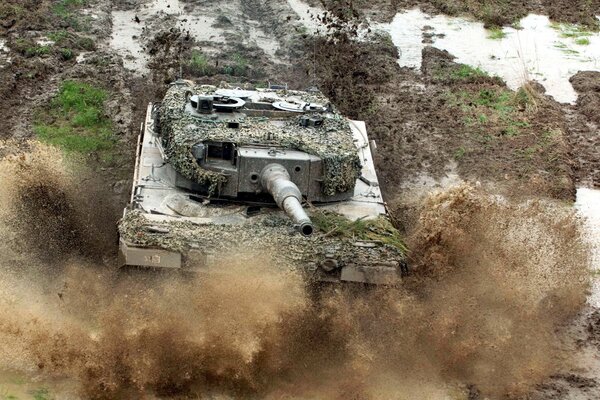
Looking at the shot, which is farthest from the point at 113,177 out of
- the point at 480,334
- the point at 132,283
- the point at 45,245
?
the point at 480,334

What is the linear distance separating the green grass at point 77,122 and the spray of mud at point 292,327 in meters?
4.65

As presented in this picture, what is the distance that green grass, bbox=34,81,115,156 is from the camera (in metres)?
18.1

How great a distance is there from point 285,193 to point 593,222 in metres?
7.69

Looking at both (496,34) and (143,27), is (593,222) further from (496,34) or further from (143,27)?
(143,27)

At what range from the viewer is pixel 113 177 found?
1688 centimetres

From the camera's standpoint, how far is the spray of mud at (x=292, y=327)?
11.6 metres

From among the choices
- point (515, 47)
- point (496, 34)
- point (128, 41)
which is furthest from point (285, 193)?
point (496, 34)

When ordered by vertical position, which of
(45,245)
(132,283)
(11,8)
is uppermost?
(132,283)

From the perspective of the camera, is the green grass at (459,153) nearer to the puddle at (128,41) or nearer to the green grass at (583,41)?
the puddle at (128,41)

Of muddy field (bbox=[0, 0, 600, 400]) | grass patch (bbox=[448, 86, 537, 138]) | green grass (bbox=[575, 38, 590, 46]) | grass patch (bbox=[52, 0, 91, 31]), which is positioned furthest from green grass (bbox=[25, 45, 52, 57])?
green grass (bbox=[575, 38, 590, 46])

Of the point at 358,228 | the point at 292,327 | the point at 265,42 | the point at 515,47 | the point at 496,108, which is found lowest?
the point at 515,47

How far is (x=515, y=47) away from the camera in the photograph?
26.0 meters

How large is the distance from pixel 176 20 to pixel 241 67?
3.60 metres

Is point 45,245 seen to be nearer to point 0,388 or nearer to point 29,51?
point 0,388
